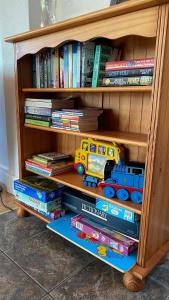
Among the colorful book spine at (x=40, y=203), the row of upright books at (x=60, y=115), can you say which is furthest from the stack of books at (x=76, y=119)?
the colorful book spine at (x=40, y=203)

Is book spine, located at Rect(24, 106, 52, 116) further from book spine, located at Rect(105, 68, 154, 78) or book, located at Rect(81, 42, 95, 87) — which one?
book spine, located at Rect(105, 68, 154, 78)

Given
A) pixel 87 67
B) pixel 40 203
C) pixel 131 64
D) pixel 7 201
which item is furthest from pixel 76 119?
pixel 7 201

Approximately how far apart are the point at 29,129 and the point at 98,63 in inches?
25.3

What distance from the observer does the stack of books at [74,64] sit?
1098mm

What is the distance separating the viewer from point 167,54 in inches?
31.7

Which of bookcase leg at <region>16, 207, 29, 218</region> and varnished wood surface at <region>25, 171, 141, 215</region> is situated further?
bookcase leg at <region>16, 207, 29, 218</region>

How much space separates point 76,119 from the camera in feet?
3.74

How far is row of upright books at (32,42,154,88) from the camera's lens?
37.4 inches

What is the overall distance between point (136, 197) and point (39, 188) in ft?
2.06

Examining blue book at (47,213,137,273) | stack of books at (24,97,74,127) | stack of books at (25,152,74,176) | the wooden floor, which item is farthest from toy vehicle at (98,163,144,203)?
the wooden floor

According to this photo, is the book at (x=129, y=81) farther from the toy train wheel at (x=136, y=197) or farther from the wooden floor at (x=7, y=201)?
the wooden floor at (x=7, y=201)

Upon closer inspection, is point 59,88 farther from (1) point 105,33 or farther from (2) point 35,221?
(2) point 35,221

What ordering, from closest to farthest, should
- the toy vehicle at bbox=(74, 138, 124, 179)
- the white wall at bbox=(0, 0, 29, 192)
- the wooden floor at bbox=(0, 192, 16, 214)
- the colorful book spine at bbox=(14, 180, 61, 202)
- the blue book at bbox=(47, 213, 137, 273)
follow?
1. the blue book at bbox=(47, 213, 137, 273)
2. the toy vehicle at bbox=(74, 138, 124, 179)
3. the colorful book spine at bbox=(14, 180, 61, 202)
4. the white wall at bbox=(0, 0, 29, 192)
5. the wooden floor at bbox=(0, 192, 16, 214)

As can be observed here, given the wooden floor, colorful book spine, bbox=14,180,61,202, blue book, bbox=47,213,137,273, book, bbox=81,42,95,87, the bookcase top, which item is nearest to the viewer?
the bookcase top
